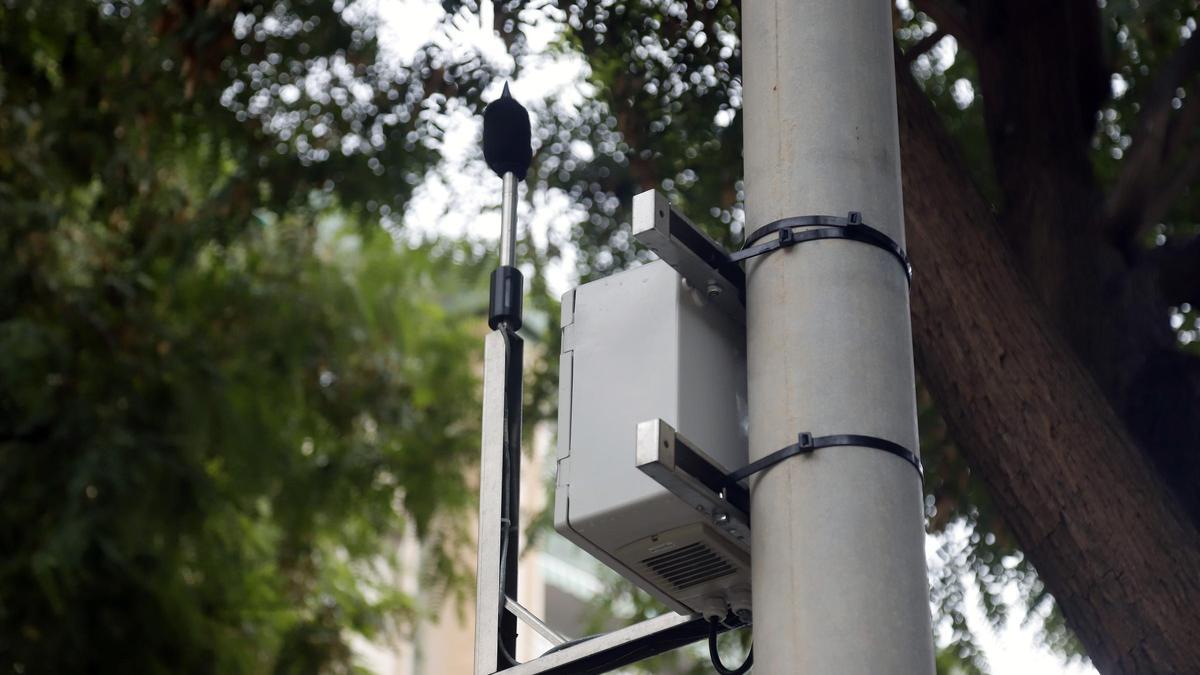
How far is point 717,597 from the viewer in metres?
3.14

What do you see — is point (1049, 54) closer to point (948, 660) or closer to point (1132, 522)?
point (1132, 522)

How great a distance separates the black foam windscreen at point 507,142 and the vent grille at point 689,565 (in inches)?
48.5

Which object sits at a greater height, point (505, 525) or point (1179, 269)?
point (1179, 269)

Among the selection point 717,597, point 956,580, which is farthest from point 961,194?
point 956,580

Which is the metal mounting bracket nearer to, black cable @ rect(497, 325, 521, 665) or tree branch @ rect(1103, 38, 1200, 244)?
black cable @ rect(497, 325, 521, 665)

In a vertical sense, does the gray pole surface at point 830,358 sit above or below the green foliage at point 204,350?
below

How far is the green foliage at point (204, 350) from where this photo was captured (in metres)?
8.25

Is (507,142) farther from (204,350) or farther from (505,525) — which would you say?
(204,350)

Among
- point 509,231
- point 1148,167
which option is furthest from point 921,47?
point 509,231

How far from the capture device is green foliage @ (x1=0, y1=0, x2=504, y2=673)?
27.1 feet

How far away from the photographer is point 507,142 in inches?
155

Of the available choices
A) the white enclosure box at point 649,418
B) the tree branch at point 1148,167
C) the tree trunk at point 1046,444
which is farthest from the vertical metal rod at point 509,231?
A: the tree branch at point 1148,167

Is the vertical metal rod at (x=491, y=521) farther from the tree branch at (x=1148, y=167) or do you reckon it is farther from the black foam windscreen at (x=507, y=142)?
the tree branch at (x=1148, y=167)

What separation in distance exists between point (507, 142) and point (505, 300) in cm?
42
